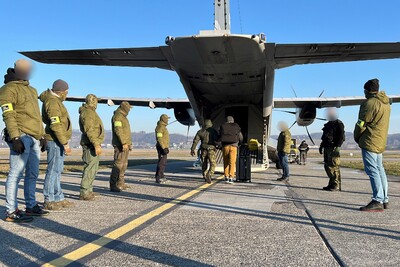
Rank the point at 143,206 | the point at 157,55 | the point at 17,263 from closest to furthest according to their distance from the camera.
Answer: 1. the point at 17,263
2. the point at 143,206
3. the point at 157,55

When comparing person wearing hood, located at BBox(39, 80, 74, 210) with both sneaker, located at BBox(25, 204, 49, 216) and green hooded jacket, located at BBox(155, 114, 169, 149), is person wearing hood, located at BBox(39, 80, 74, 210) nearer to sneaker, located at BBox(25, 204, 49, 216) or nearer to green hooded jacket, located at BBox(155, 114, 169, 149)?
sneaker, located at BBox(25, 204, 49, 216)

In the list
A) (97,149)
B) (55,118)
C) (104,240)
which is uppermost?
(55,118)

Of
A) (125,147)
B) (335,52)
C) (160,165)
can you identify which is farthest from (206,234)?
(335,52)

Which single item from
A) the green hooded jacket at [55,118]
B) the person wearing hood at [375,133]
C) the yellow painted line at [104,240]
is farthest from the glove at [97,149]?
the person wearing hood at [375,133]

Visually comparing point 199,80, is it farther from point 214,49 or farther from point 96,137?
point 96,137

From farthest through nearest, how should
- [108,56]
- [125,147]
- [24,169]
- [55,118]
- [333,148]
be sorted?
1. [108,56]
2. [333,148]
3. [125,147]
4. [55,118]
5. [24,169]

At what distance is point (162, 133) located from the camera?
9.70 meters

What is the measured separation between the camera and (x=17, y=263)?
2785 millimetres

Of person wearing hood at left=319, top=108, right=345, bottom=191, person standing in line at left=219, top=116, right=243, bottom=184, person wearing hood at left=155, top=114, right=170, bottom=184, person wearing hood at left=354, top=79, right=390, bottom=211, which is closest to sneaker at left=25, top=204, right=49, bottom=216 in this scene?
person wearing hood at left=155, top=114, right=170, bottom=184

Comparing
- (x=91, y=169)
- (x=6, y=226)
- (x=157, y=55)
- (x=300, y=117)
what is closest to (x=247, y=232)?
(x=6, y=226)

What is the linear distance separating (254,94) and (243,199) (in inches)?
263

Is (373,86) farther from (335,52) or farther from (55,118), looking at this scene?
(55,118)

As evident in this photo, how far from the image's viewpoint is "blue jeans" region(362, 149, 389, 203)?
547 centimetres

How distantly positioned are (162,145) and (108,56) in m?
2.74
